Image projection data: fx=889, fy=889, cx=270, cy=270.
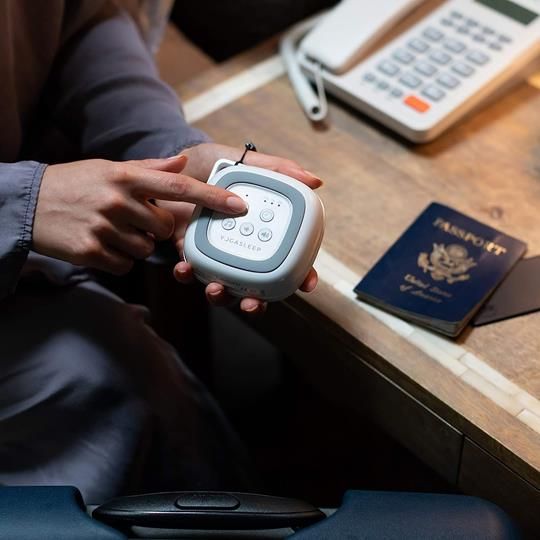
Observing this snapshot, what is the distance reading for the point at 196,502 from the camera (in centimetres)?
58

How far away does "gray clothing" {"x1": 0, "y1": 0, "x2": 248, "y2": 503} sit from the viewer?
0.77m

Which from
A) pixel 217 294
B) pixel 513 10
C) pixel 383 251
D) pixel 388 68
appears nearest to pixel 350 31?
pixel 388 68

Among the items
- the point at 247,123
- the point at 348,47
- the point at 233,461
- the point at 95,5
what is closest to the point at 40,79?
the point at 95,5

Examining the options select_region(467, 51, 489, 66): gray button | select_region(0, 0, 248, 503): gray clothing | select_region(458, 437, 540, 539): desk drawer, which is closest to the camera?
select_region(458, 437, 540, 539): desk drawer

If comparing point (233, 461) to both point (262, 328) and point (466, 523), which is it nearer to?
point (262, 328)

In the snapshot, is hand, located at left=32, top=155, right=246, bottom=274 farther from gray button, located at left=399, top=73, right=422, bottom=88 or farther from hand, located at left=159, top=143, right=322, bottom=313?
gray button, located at left=399, top=73, right=422, bottom=88

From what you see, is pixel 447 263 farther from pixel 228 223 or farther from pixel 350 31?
pixel 350 31

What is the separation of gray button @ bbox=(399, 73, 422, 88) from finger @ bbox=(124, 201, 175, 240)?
0.95 ft

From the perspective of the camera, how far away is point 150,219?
717mm

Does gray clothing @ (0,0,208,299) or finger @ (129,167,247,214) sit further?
gray clothing @ (0,0,208,299)

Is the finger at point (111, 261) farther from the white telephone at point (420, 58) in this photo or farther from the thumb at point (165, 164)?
the white telephone at point (420, 58)

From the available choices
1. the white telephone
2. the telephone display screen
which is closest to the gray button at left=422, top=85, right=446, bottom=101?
the white telephone

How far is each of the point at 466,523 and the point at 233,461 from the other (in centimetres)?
38

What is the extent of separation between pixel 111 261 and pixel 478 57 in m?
0.42
